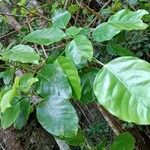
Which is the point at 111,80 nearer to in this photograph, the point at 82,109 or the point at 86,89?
the point at 86,89

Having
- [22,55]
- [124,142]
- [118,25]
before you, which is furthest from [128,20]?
[124,142]

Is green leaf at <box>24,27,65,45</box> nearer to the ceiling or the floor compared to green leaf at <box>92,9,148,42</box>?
nearer to the ceiling

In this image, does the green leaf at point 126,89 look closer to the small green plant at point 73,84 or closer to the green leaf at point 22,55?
the small green plant at point 73,84

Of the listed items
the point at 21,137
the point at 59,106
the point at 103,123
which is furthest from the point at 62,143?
the point at 59,106

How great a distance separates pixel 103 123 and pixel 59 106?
5.73ft

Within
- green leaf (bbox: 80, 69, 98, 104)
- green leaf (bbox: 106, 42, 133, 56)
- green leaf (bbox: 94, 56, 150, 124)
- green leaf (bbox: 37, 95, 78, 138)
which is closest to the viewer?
green leaf (bbox: 94, 56, 150, 124)

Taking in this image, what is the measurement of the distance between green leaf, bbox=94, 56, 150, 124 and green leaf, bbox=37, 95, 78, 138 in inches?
4.0

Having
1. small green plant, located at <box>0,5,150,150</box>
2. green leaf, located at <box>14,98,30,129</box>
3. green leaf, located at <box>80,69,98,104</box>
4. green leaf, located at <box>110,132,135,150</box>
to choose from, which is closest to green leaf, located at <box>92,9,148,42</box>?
small green plant, located at <box>0,5,150,150</box>

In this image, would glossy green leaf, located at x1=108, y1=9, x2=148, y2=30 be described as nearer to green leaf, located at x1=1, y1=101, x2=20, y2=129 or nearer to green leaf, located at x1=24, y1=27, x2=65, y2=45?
green leaf, located at x1=24, y1=27, x2=65, y2=45

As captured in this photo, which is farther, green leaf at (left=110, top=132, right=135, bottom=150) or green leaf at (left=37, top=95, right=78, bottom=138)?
green leaf at (left=110, top=132, right=135, bottom=150)

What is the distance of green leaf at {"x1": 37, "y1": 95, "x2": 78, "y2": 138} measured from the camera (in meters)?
0.68

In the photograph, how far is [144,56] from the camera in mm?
2076

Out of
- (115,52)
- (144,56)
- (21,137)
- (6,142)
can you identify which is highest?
(115,52)

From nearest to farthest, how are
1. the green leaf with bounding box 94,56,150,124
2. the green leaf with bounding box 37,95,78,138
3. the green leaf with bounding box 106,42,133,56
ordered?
1. the green leaf with bounding box 94,56,150,124
2. the green leaf with bounding box 37,95,78,138
3. the green leaf with bounding box 106,42,133,56
